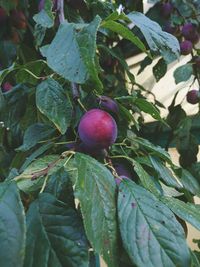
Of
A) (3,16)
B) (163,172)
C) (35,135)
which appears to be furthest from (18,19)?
(163,172)

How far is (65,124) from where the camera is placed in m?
0.55

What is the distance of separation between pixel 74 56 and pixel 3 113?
38 cm

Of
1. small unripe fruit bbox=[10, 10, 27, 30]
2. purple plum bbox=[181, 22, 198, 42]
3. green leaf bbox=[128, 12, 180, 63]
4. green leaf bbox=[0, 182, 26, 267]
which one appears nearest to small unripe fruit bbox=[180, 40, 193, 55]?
purple plum bbox=[181, 22, 198, 42]

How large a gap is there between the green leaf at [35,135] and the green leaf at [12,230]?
0.22 meters

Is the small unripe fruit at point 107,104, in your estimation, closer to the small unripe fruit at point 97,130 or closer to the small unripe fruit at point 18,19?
the small unripe fruit at point 97,130

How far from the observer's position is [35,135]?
0.64m

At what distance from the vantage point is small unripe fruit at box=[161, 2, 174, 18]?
1.37m

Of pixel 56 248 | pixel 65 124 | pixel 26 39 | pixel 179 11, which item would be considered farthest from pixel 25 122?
pixel 179 11

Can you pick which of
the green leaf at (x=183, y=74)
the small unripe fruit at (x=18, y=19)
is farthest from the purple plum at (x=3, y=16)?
the green leaf at (x=183, y=74)

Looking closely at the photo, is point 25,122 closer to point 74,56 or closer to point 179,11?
point 74,56

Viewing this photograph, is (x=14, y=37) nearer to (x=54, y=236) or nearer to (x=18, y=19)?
(x=18, y=19)

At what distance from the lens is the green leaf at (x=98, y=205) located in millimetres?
404

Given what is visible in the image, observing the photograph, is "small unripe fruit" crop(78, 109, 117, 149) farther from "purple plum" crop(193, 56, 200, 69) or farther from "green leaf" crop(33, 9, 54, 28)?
"purple plum" crop(193, 56, 200, 69)

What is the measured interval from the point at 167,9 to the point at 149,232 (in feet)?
3.60
